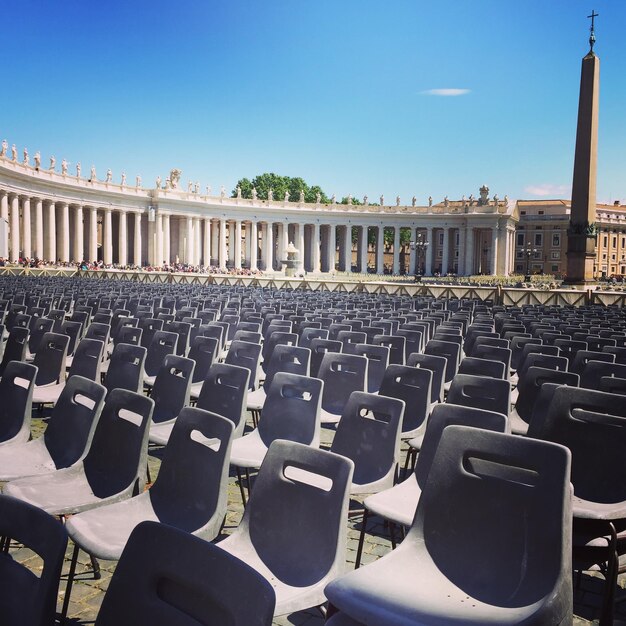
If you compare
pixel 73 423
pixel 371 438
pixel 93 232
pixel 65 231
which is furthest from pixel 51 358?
pixel 93 232

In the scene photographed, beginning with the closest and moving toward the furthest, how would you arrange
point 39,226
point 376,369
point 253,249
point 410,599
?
point 410,599
point 376,369
point 39,226
point 253,249

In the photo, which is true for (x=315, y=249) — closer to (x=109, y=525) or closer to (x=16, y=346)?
(x=16, y=346)

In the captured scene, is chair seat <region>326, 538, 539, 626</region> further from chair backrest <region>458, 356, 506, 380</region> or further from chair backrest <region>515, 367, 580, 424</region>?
chair backrest <region>458, 356, 506, 380</region>

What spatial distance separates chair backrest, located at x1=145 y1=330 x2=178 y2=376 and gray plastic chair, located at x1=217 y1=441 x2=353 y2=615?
212 inches

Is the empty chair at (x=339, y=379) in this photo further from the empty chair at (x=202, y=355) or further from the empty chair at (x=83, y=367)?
the empty chair at (x=83, y=367)

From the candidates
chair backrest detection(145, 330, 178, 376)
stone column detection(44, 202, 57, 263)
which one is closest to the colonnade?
stone column detection(44, 202, 57, 263)

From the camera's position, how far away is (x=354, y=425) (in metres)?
4.72

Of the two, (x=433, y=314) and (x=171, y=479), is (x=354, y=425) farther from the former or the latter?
(x=433, y=314)

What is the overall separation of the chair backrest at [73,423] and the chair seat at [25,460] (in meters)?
0.06

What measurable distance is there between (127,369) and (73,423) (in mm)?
1957

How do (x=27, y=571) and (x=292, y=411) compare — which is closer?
(x=27, y=571)

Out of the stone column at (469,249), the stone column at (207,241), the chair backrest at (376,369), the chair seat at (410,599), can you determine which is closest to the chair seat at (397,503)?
the chair seat at (410,599)

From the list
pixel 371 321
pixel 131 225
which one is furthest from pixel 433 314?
pixel 131 225

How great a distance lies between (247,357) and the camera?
304 inches
